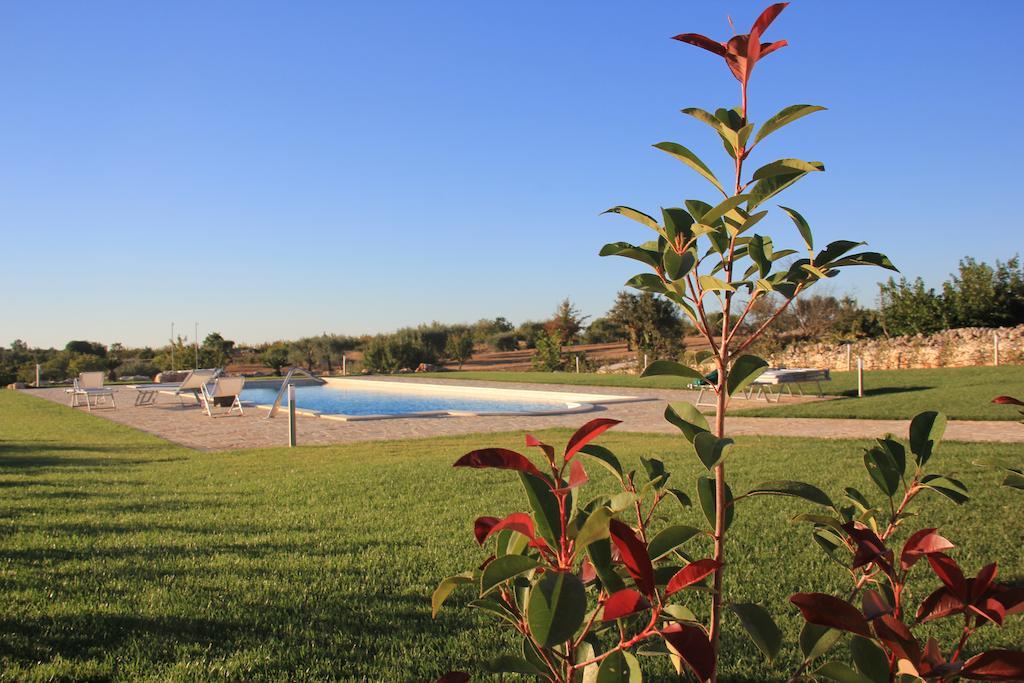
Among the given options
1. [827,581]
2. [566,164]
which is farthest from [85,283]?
[827,581]

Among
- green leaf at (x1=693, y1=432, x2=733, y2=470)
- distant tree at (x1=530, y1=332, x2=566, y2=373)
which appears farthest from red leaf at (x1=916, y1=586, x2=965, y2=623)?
distant tree at (x1=530, y1=332, x2=566, y2=373)

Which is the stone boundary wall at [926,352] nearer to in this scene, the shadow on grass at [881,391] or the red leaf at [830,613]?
the shadow on grass at [881,391]

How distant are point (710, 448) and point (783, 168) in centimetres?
48

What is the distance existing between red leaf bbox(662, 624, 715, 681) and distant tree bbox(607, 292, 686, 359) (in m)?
26.4

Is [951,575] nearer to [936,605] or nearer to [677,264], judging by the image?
[936,605]

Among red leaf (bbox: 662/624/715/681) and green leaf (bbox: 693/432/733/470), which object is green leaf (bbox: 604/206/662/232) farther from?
red leaf (bbox: 662/624/715/681)

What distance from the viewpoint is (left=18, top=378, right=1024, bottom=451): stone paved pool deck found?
10.2 meters

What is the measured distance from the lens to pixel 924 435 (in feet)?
4.35

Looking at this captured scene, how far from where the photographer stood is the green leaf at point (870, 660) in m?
1.03

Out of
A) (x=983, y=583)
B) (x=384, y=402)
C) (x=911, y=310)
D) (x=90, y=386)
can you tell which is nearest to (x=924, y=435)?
(x=983, y=583)

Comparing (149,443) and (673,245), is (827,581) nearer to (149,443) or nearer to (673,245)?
(673,245)

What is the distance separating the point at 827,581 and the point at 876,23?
9.03 metres

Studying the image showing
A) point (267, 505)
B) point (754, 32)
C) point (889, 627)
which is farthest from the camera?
point (267, 505)

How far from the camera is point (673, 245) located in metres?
1.18
